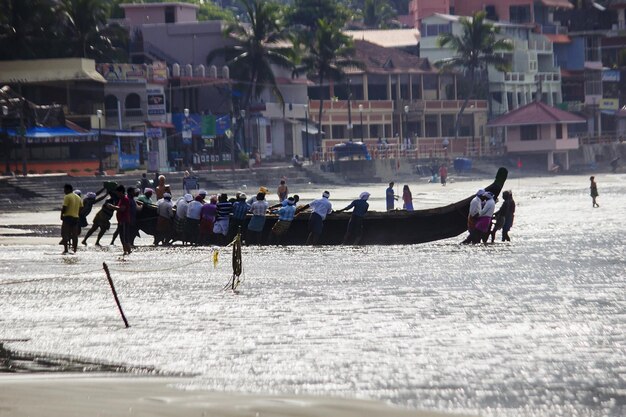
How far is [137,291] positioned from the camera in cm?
2203

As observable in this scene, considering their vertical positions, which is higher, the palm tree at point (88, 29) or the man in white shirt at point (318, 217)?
the palm tree at point (88, 29)

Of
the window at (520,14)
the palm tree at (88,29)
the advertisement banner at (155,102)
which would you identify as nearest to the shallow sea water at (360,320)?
the advertisement banner at (155,102)

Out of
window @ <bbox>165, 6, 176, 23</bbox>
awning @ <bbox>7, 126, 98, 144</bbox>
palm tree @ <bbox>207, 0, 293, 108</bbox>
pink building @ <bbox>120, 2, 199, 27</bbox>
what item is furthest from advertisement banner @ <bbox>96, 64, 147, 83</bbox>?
window @ <bbox>165, 6, 176, 23</bbox>

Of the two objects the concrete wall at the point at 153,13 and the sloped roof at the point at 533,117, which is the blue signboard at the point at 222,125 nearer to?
the concrete wall at the point at 153,13

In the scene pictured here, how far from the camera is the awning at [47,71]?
61062 mm

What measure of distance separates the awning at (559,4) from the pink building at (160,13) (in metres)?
32.3

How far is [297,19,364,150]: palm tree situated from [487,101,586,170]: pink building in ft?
40.8

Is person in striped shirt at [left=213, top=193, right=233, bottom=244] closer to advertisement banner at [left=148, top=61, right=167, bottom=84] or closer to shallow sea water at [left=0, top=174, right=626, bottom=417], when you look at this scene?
Answer: shallow sea water at [left=0, top=174, right=626, bottom=417]

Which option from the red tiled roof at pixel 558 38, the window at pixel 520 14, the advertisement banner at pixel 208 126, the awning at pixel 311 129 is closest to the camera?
the advertisement banner at pixel 208 126

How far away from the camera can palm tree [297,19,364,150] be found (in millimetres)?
78562

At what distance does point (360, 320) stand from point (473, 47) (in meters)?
71.3

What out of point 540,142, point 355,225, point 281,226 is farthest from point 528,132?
point 281,226

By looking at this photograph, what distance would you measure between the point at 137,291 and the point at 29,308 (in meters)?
2.46

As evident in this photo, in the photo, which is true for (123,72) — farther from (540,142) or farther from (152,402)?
(152,402)
